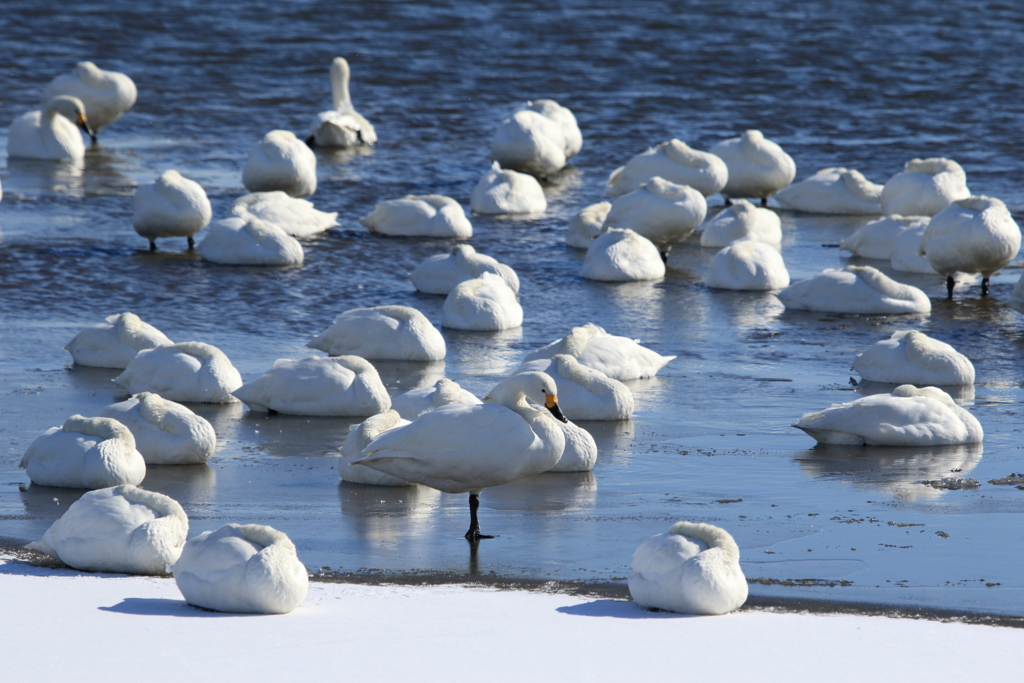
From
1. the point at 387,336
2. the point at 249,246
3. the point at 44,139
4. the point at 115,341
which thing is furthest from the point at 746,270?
the point at 44,139

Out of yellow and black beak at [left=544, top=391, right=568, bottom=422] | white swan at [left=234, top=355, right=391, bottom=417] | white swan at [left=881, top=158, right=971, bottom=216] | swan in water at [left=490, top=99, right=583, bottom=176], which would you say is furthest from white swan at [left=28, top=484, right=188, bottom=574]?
swan in water at [left=490, top=99, right=583, bottom=176]

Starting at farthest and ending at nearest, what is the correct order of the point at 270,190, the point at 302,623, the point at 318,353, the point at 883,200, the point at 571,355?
the point at 270,190, the point at 883,200, the point at 318,353, the point at 571,355, the point at 302,623

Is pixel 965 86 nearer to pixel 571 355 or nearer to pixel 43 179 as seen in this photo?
pixel 43 179

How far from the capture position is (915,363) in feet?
39.5

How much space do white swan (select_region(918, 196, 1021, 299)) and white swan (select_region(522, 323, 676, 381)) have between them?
13.9ft

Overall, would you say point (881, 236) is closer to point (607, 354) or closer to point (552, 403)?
point (607, 354)

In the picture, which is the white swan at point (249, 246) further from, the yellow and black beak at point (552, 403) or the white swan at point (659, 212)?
the yellow and black beak at point (552, 403)

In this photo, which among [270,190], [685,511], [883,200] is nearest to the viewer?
[685,511]

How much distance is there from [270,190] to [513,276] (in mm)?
6471

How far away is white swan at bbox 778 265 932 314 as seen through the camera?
14.8 meters

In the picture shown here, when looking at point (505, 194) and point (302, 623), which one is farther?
point (505, 194)

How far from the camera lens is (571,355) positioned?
11.6 m

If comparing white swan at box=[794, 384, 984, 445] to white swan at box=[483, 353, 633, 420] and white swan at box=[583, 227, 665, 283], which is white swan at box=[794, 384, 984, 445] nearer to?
white swan at box=[483, 353, 633, 420]

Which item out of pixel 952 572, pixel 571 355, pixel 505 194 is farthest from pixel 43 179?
pixel 952 572
